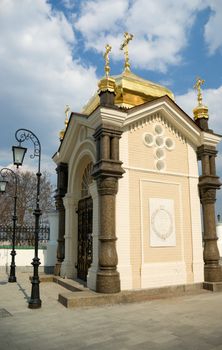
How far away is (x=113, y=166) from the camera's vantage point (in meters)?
9.21

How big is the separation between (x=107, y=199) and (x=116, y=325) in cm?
349

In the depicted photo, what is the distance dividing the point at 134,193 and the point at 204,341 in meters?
4.98

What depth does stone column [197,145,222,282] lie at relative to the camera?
34.4ft

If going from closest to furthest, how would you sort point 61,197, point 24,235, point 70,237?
point 70,237
point 61,197
point 24,235

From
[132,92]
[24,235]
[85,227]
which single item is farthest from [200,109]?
[24,235]

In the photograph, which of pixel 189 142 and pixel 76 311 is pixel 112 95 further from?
pixel 76 311

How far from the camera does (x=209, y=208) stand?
11.1 m

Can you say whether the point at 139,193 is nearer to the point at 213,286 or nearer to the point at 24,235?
the point at 213,286

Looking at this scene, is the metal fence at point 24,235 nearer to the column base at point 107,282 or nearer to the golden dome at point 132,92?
the golden dome at point 132,92

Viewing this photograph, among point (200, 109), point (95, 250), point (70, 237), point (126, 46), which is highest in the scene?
point (126, 46)

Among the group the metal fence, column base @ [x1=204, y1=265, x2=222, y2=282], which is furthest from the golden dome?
the metal fence

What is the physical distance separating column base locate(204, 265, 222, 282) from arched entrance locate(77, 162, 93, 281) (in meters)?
3.75

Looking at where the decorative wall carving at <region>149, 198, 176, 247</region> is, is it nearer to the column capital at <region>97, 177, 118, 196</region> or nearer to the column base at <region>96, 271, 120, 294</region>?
the column capital at <region>97, 177, 118, 196</region>

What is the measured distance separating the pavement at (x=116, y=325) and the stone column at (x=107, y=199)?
2.64ft
